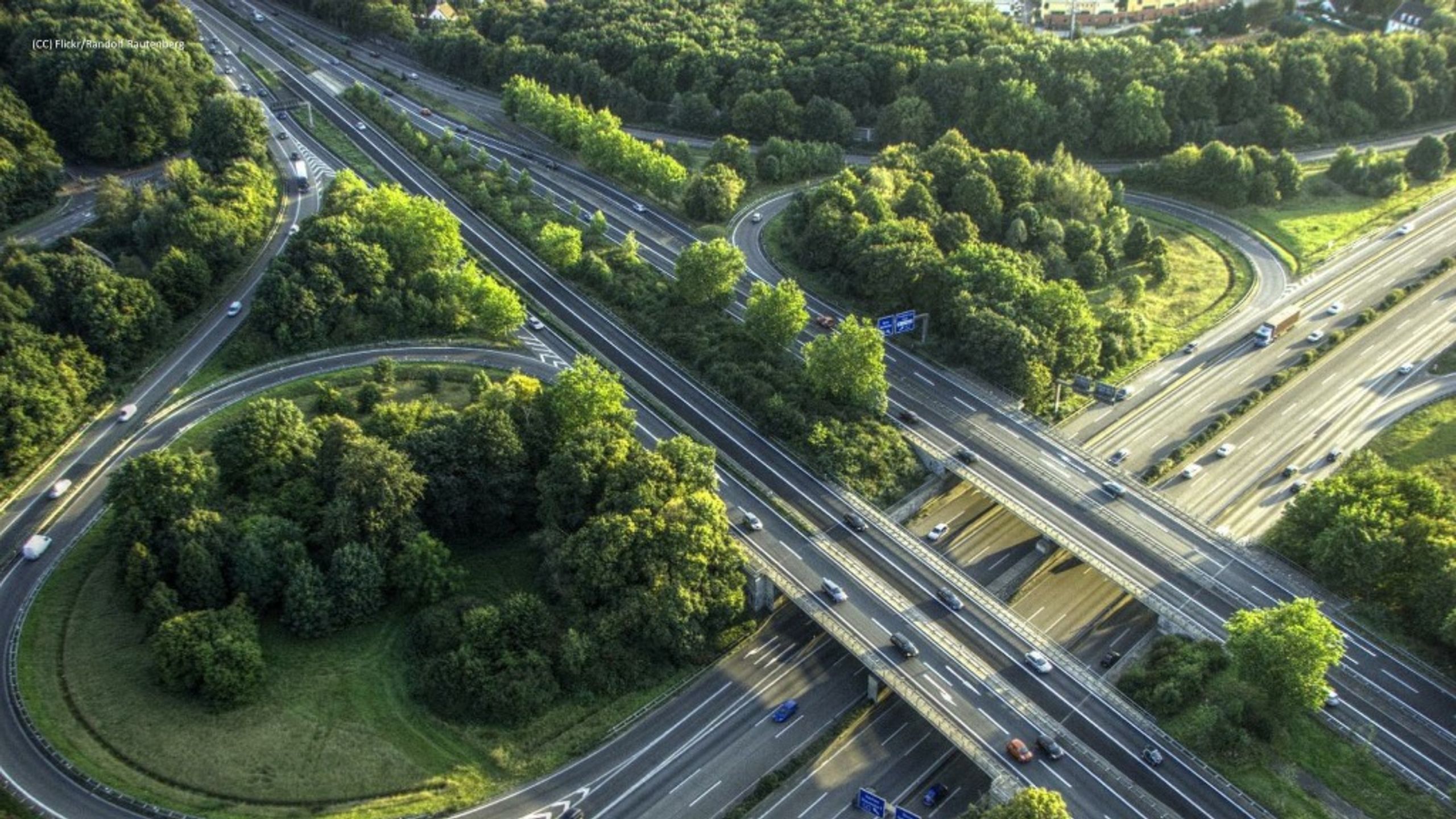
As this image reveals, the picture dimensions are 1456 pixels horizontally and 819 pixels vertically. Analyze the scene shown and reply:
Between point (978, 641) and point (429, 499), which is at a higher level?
point (429, 499)

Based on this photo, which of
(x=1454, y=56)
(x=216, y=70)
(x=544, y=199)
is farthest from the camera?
(x=216, y=70)

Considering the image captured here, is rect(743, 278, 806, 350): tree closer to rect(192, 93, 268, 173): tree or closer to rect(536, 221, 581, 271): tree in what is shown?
rect(536, 221, 581, 271): tree

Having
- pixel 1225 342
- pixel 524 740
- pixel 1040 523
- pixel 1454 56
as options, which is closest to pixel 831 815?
pixel 524 740

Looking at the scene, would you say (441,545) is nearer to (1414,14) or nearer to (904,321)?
(904,321)

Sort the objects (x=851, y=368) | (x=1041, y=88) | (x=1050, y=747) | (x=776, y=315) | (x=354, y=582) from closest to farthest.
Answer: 1. (x=1050, y=747)
2. (x=354, y=582)
3. (x=851, y=368)
4. (x=776, y=315)
5. (x=1041, y=88)

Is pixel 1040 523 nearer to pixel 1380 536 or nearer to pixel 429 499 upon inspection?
pixel 1380 536

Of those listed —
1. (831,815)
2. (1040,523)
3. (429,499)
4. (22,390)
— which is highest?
(22,390)

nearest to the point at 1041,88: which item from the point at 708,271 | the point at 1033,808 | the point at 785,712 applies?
the point at 708,271
